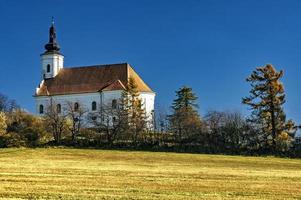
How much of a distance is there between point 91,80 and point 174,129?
2080 centimetres

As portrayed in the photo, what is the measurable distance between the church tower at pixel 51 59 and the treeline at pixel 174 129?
11.7 metres

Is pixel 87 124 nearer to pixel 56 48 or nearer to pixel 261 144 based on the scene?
pixel 56 48

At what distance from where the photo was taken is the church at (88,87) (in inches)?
3415

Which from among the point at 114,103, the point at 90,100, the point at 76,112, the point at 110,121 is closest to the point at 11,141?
the point at 110,121

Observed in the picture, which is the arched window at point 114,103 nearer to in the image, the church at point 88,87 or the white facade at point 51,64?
the church at point 88,87

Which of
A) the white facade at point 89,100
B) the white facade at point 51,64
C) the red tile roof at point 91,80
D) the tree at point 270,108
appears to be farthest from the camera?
the white facade at point 51,64

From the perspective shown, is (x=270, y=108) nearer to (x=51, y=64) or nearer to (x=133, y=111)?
(x=133, y=111)

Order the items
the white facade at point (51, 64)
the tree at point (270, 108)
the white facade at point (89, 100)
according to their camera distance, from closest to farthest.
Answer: the tree at point (270, 108)
the white facade at point (89, 100)
the white facade at point (51, 64)

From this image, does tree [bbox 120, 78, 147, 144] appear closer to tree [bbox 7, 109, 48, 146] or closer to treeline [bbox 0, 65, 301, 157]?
treeline [bbox 0, 65, 301, 157]

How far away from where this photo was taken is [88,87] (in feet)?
292

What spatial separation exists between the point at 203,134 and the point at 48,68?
37.2 metres

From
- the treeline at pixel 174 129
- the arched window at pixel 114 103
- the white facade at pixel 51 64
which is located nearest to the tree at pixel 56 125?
the treeline at pixel 174 129

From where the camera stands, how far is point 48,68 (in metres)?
95.5

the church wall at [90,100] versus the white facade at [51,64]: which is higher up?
the white facade at [51,64]
